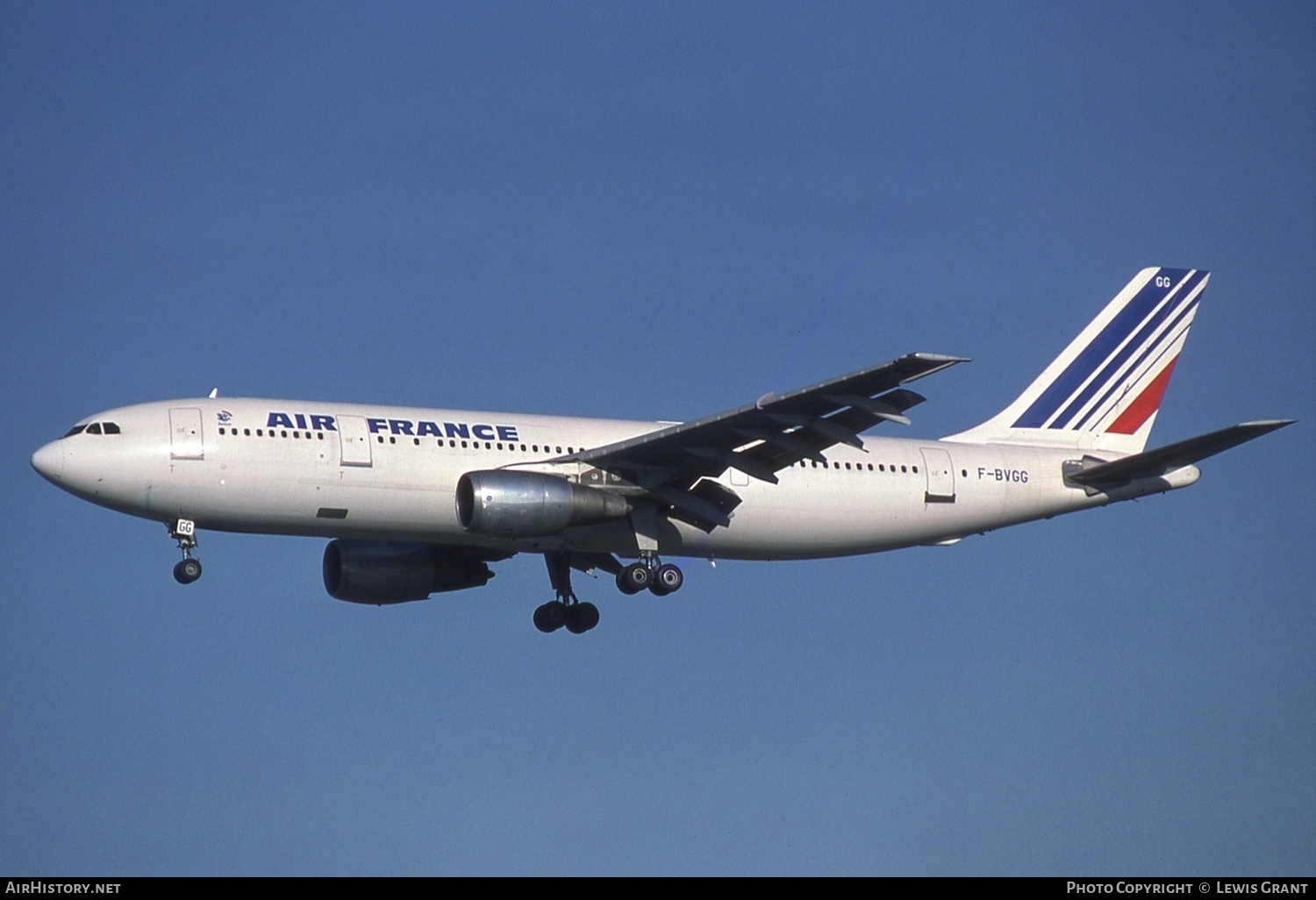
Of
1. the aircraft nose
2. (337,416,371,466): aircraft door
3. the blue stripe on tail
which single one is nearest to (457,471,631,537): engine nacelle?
(337,416,371,466): aircraft door

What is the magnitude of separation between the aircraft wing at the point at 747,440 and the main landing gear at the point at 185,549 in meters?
9.44

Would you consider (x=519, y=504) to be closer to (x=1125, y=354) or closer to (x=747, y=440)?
(x=747, y=440)

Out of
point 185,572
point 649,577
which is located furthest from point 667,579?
point 185,572

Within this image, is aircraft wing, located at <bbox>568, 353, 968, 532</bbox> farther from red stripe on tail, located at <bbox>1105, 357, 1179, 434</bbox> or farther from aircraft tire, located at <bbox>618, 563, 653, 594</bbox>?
red stripe on tail, located at <bbox>1105, 357, 1179, 434</bbox>

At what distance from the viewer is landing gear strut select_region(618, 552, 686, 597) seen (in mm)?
49469

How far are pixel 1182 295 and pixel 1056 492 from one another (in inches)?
353

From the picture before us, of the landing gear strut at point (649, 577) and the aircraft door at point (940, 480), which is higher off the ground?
the aircraft door at point (940, 480)

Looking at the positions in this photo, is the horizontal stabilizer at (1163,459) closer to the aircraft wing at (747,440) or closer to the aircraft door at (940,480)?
the aircraft door at (940,480)

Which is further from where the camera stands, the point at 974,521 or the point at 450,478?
the point at 974,521

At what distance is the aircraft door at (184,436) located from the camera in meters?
45.1

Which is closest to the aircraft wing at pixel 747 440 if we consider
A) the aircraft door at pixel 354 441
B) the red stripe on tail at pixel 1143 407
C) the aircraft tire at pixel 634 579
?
the aircraft tire at pixel 634 579

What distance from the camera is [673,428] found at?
46750mm
